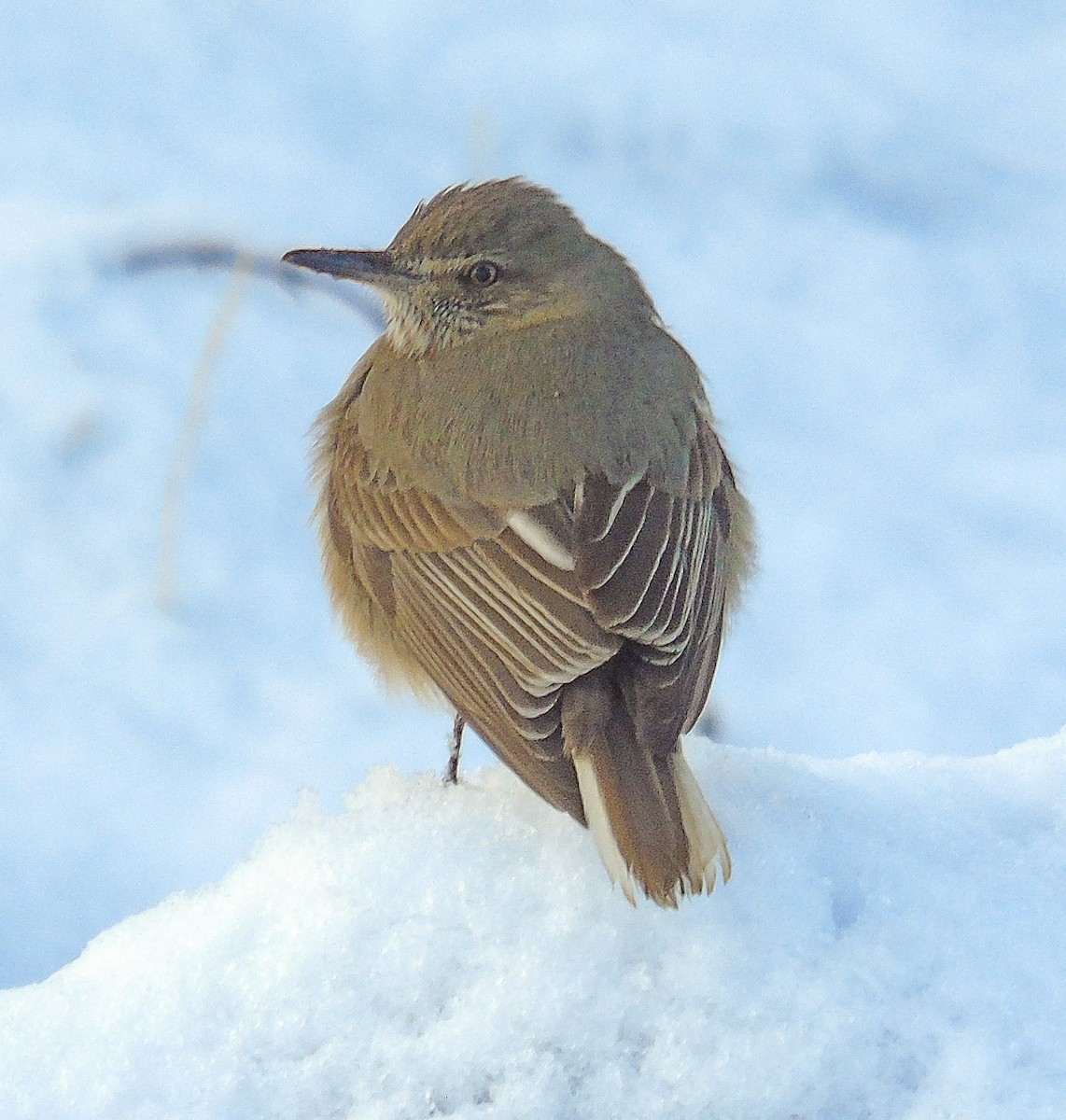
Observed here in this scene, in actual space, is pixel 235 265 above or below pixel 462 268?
below

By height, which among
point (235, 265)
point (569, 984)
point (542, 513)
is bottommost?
point (235, 265)

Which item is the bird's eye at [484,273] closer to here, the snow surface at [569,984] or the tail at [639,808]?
the tail at [639,808]

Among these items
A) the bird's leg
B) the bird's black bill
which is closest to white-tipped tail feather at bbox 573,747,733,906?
the bird's leg

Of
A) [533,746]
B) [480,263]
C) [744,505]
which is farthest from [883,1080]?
[480,263]

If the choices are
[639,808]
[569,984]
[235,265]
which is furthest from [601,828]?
[235,265]

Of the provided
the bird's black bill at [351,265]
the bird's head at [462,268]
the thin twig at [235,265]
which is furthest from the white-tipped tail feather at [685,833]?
the thin twig at [235,265]

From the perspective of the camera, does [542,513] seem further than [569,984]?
Yes

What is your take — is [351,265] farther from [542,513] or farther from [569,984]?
[569,984]
